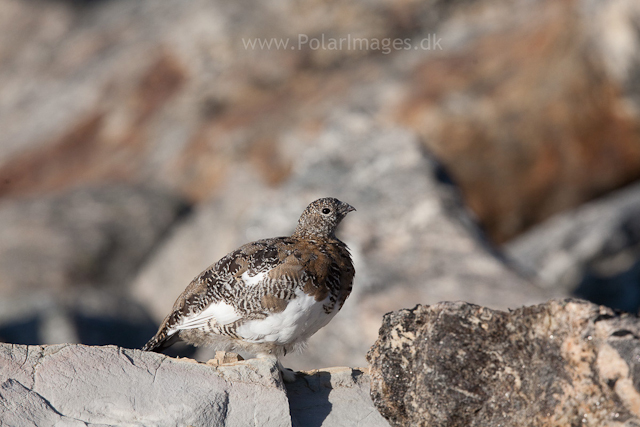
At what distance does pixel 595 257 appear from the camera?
1412cm

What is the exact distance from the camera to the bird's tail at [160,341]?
6254 mm

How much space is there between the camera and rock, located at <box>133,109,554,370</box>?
9992 millimetres

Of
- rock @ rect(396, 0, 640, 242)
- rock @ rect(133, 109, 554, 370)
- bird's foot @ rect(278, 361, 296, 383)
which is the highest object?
rock @ rect(396, 0, 640, 242)

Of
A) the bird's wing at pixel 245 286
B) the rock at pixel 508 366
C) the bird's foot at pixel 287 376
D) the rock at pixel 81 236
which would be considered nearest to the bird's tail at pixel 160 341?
the bird's wing at pixel 245 286

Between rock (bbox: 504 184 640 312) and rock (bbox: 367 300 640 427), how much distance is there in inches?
339

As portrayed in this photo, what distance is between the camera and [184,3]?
2320 cm

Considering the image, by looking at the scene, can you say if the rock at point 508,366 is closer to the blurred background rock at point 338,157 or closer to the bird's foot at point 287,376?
the bird's foot at point 287,376

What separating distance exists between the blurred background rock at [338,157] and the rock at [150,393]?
4399 millimetres

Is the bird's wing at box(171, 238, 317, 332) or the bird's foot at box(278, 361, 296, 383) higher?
the bird's wing at box(171, 238, 317, 332)

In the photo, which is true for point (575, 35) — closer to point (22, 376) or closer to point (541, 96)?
point (541, 96)

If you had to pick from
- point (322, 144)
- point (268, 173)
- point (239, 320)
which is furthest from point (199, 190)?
point (239, 320)

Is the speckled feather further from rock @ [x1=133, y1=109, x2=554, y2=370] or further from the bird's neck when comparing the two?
rock @ [x1=133, y1=109, x2=554, y2=370]

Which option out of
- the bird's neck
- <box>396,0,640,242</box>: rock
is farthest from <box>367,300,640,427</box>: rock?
<box>396,0,640,242</box>: rock

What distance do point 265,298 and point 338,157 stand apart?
25.9 ft
